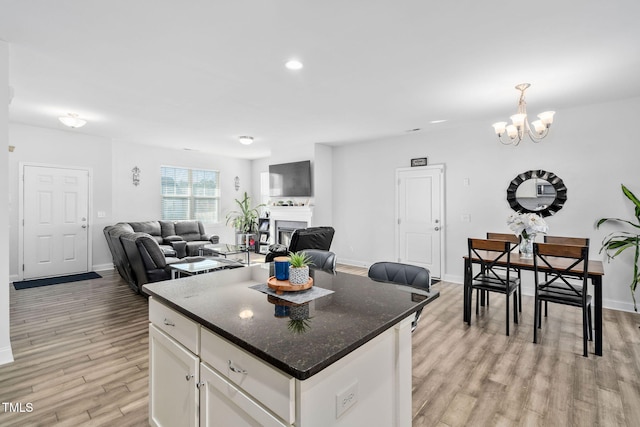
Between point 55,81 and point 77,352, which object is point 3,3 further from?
point 77,352

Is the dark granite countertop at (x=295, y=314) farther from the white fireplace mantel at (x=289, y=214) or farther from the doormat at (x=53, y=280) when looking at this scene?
the doormat at (x=53, y=280)

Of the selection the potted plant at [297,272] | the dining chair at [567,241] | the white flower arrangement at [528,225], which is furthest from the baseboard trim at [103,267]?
the dining chair at [567,241]

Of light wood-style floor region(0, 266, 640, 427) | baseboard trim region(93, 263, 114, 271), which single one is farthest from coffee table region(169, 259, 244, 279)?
baseboard trim region(93, 263, 114, 271)

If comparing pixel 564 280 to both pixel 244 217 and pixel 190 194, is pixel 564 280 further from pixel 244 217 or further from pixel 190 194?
pixel 190 194

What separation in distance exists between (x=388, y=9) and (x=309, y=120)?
286 centimetres

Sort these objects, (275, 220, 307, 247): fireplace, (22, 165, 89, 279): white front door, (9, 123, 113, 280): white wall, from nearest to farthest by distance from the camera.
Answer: (9, 123, 113, 280): white wall
(22, 165, 89, 279): white front door
(275, 220, 307, 247): fireplace

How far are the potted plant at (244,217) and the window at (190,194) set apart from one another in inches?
18.0

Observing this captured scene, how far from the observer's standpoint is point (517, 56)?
2.79 metres

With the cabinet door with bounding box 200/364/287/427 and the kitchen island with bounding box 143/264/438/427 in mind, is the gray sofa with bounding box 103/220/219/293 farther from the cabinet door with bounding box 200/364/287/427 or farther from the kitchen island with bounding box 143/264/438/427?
the cabinet door with bounding box 200/364/287/427

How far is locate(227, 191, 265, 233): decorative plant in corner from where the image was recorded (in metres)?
8.27

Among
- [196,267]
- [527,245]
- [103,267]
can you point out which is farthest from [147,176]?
[527,245]

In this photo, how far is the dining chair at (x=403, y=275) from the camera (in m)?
2.20

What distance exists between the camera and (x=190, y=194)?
25.7ft

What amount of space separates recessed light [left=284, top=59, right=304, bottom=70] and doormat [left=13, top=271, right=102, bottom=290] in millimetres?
5157
